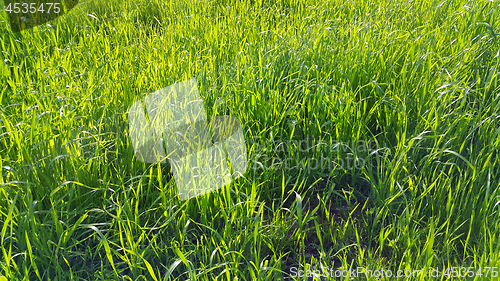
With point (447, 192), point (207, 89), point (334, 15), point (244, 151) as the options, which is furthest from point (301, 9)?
point (447, 192)

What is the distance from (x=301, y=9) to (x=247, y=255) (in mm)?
2650

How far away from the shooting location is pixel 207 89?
7.22 feet

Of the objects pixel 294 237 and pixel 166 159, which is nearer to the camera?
pixel 294 237

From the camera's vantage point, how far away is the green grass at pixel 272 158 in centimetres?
142

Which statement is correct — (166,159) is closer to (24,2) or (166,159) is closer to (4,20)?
(4,20)

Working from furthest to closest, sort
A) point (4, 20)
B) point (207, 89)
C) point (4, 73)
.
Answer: point (4, 20), point (4, 73), point (207, 89)

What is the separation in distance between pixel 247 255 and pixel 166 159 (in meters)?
0.65

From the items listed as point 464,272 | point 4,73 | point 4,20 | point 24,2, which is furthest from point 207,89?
point 24,2

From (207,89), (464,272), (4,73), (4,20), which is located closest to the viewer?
(464,272)

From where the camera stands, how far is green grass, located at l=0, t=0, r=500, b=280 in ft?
4.66

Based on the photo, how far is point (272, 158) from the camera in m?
1.86

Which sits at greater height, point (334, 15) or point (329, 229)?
point (334, 15)

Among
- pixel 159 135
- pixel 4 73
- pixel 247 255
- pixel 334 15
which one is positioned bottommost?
pixel 247 255

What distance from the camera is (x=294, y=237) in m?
1.52
